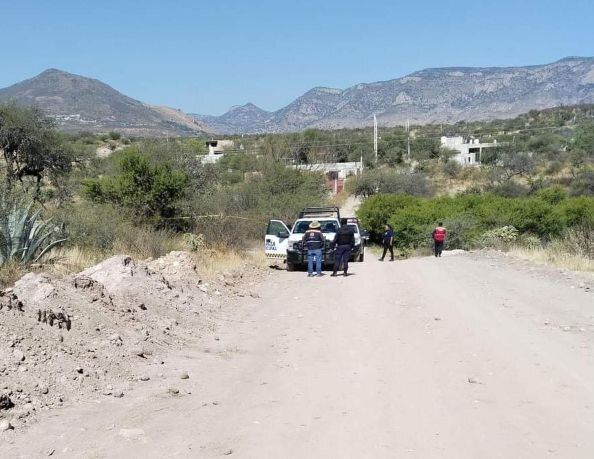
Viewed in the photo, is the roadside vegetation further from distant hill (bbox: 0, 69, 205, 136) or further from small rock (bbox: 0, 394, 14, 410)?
distant hill (bbox: 0, 69, 205, 136)

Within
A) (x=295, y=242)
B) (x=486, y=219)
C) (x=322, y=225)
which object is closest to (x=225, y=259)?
(x=295, y=242)

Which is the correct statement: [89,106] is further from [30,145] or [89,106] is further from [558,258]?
[558,258]

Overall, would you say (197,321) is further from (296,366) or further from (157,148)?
(157,148)

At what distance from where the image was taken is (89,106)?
169625 millimetres

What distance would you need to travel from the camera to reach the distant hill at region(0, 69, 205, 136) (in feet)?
491

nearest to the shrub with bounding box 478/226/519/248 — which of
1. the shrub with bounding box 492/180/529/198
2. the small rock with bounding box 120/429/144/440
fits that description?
the small rock with bounding box 120/429/144/440

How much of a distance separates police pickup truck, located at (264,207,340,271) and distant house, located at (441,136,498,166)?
5908cm

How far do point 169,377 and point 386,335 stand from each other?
382 cm

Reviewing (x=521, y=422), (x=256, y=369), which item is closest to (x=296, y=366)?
(x=256, y=369)

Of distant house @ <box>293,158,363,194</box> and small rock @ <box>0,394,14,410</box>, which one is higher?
small rock @ <box>0,394,14,410</box>

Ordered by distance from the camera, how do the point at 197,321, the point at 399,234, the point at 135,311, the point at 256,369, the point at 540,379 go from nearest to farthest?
the point at 540,379
the point at 256,369
the point at 135,311
the point at 197,321
the point at 399,234

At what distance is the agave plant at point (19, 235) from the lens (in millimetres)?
13391

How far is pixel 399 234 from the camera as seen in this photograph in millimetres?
33750

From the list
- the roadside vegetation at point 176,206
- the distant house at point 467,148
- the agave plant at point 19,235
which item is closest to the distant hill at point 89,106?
the distant house at point 467,148
